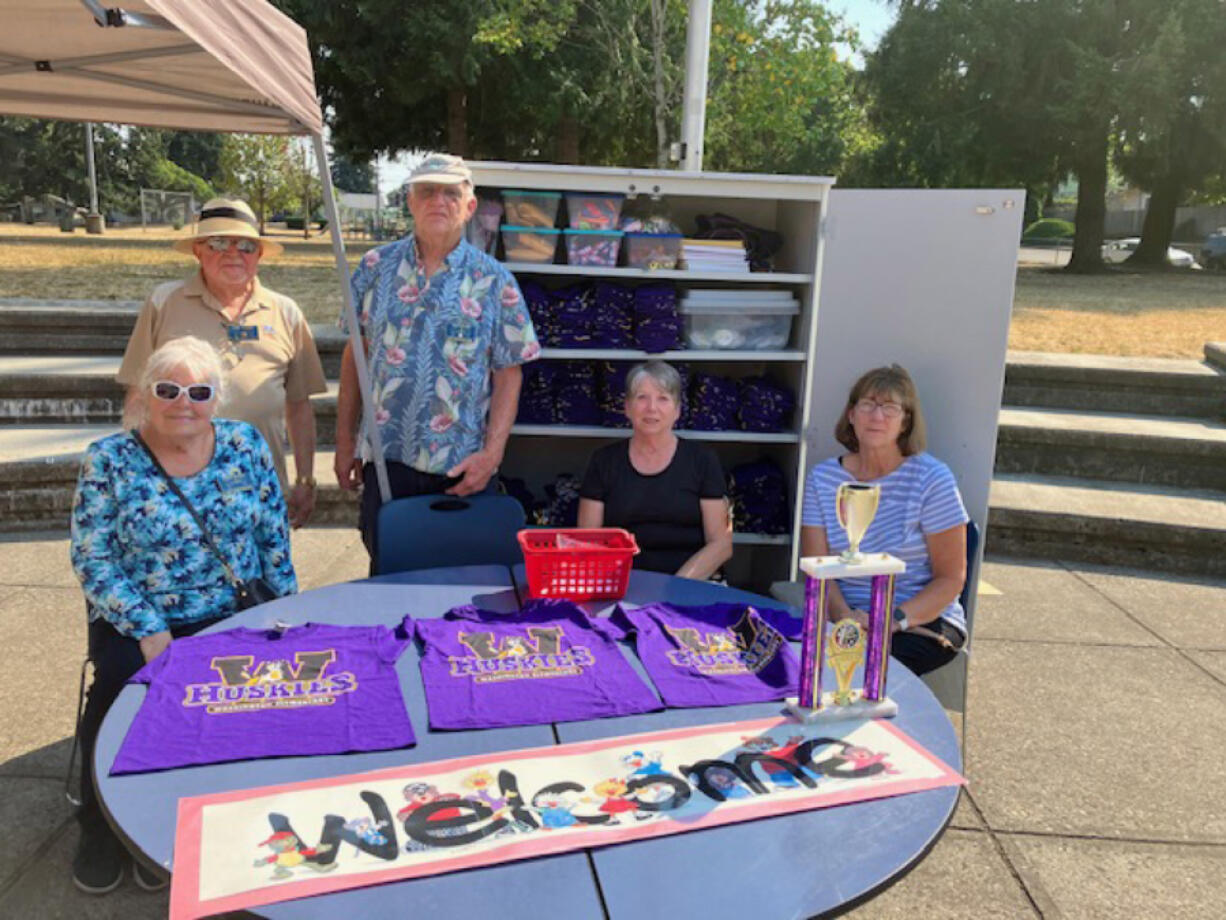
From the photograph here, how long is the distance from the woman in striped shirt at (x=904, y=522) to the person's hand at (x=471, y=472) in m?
1.02

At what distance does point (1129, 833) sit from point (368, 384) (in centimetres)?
265

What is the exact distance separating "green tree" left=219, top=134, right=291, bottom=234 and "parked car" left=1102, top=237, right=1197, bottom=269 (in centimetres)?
2577

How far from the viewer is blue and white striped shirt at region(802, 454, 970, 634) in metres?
2.67

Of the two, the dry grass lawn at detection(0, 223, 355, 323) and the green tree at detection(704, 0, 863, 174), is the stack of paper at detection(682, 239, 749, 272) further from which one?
the green tree at detection(704, 0, 863, 174)

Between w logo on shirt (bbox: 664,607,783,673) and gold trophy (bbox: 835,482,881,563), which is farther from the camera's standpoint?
w logo on shirt (bbox: 664,607,783,673)

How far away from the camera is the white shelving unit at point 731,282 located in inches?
140

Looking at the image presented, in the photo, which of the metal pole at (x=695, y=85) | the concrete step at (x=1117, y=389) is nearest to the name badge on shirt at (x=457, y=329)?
the metal pole at (x=695, y=85)

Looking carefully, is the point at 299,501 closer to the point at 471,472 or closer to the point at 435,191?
the point at 471,472

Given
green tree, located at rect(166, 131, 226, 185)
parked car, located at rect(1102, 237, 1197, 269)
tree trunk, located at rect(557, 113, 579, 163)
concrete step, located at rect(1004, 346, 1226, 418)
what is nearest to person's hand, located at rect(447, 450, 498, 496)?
concrete step, located at rect(1004, 346, 1226, 418)

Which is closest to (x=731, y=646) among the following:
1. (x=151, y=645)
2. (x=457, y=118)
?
(x=151, y=645)

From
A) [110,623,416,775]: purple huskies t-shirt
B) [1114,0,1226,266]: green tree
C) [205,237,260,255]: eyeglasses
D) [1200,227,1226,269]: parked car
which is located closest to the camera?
[110,623,416,775]: purple huskies t-shirt

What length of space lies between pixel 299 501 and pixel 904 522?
1978mm

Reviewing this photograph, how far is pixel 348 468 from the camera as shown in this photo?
125 inches

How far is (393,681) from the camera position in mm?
1763
